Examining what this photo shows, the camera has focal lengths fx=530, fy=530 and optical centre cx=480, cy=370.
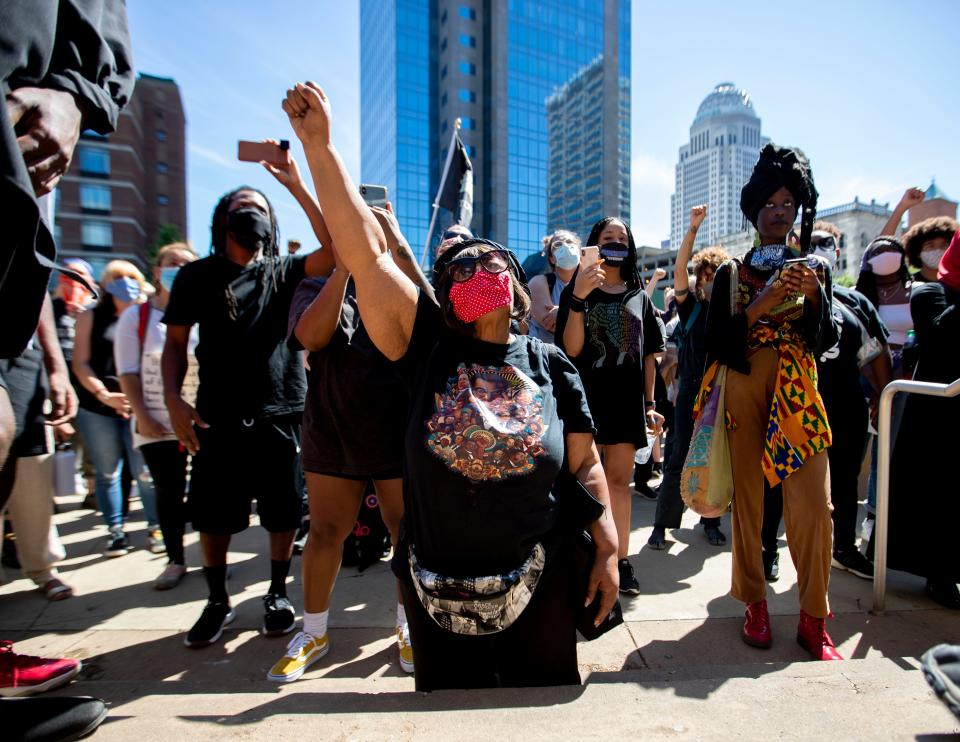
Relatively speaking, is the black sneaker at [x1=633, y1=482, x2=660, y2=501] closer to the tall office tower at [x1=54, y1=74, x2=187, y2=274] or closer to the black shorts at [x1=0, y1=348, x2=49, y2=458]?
the black shorts at [x1=0, y1=348, x2=49, y2=458]

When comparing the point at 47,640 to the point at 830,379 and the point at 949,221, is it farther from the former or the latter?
the point at 949,221

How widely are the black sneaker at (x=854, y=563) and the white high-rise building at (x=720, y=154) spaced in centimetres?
12637

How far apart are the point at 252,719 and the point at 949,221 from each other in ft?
15.8

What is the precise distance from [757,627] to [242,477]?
9.13 ft

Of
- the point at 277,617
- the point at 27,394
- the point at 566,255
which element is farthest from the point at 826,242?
the point at 27,394

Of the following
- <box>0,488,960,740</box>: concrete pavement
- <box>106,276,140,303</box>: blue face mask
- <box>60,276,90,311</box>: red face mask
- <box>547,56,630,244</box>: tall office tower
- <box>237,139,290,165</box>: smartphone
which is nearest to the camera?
<box>0,488,960,740</box>: concrete pavement

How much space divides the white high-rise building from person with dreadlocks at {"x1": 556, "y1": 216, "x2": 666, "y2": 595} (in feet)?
416

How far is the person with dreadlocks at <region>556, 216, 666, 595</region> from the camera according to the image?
320 centimetres

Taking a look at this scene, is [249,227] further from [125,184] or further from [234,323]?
[125,184]

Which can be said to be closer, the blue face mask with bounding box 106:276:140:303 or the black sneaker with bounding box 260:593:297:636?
the black sneaker with bounding box 260:593:297:636

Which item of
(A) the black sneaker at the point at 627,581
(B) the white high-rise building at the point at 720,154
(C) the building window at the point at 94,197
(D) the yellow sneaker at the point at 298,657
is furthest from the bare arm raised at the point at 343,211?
(B) the white high-rise building at the point at 720,154

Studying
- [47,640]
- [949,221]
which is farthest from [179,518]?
[949,221]

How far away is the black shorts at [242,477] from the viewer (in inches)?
111

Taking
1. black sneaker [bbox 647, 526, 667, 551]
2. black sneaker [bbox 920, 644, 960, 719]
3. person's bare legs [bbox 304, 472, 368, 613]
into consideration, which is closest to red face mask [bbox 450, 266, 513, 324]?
person's bare legs [bbox 304, 472, 368, 613]
